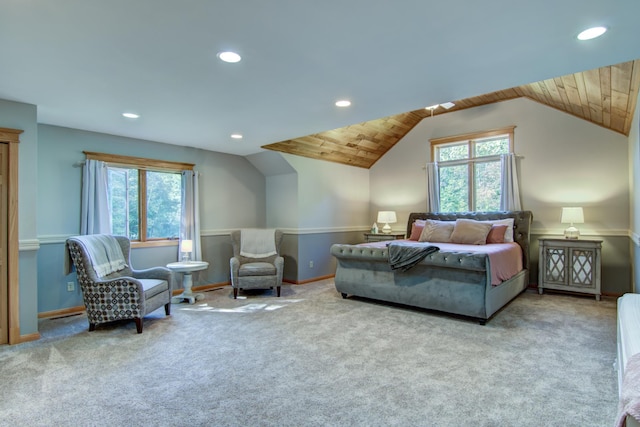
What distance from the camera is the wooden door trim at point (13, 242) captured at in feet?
10.5

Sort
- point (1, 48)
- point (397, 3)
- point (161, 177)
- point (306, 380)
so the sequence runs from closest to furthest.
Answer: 1. point (397, 3)
2. point (1, 48)
3. point (306, 380)
4. point (161, 177)

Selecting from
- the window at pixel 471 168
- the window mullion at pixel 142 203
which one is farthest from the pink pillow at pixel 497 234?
the window mullion at pixel 142 203

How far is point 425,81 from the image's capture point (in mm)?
2842

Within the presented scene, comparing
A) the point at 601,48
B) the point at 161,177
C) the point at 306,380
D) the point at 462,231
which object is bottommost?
the point at 306,380

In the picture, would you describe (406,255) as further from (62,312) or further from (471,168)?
(62,312)

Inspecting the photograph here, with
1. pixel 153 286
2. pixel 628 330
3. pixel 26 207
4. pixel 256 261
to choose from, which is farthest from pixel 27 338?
pixel 628 330

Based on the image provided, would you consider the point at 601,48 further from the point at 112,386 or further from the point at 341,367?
the point at 112,386

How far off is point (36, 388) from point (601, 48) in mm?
4505

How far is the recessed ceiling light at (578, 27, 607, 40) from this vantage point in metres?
2.00

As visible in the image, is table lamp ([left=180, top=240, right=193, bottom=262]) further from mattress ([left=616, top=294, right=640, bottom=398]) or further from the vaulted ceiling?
mattress ([left=616, top=294, right=640, bottom=398])

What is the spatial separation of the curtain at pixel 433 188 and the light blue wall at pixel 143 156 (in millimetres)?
3160

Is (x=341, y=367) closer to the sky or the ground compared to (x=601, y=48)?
closer to the ground

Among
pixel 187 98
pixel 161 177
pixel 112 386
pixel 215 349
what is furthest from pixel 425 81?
pixel 161 177

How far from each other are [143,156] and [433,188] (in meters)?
4.92
